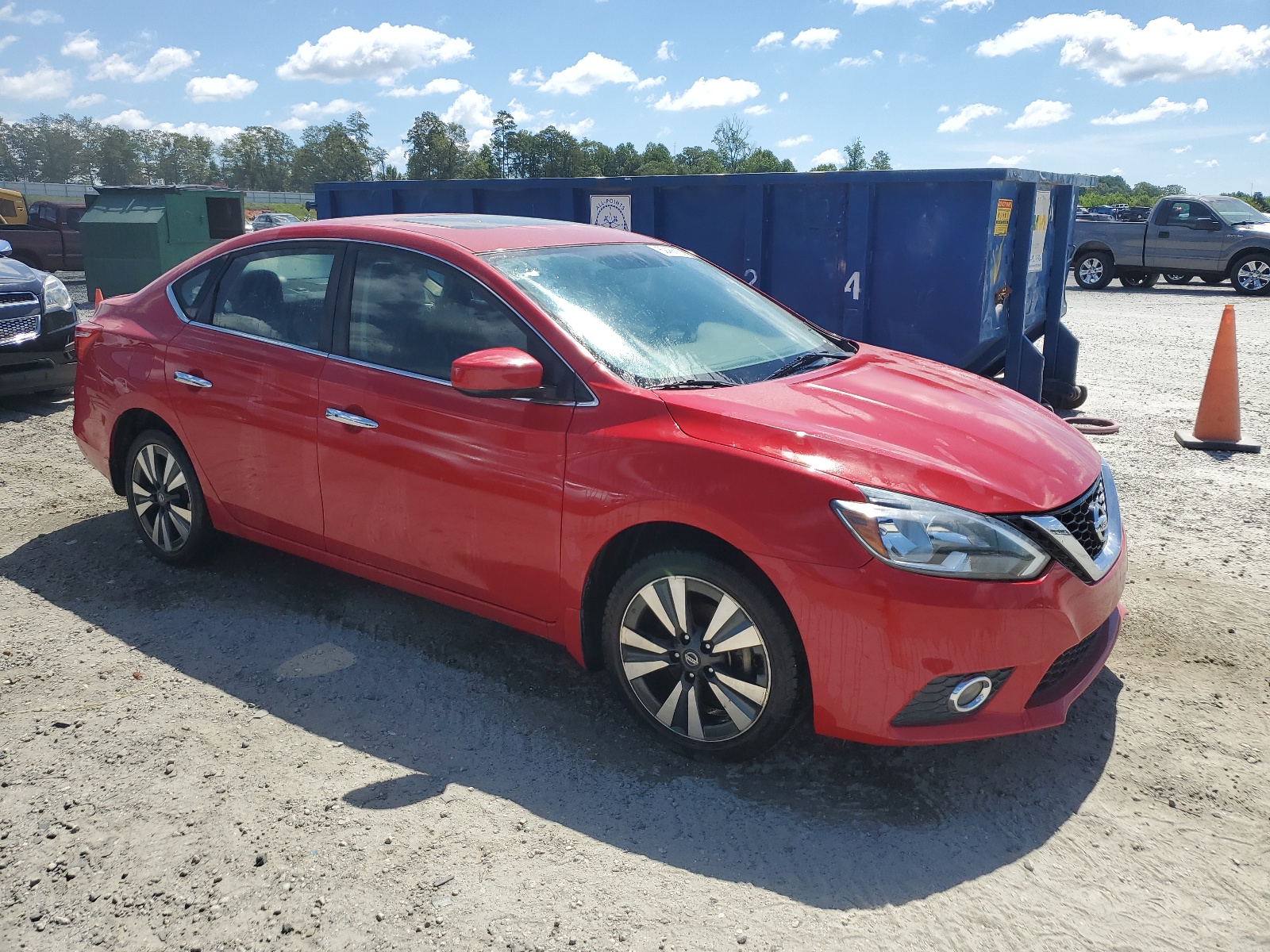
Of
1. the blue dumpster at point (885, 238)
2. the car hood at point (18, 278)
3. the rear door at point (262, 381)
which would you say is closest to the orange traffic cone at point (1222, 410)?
the blue dumpster at point (885, 238)

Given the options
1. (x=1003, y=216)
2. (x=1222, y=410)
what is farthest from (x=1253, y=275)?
(x=1003, y=216)

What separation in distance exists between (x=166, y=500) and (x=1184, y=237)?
2074cm

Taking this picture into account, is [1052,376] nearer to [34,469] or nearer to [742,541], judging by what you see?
[742,541]

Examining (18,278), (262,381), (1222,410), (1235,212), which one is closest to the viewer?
(262,381)

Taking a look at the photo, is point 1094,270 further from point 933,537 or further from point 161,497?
point 933,537

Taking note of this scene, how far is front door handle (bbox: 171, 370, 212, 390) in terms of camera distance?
4289mm

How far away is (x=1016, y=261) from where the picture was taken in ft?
26.2

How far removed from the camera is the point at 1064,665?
3037 mm

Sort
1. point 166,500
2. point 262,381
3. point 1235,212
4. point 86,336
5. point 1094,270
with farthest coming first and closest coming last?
point 1094,270, point 1235,212, point 86,336, point 166,500, point 262,381

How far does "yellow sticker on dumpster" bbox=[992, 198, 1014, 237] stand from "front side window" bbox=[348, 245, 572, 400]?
5113mm

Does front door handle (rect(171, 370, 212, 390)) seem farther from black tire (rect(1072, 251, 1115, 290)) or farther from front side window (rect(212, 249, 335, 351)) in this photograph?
black tire (rect(1072, 251, 1115, 290))

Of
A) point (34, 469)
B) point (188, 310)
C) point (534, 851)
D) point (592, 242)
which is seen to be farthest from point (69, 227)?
point (534, 851)

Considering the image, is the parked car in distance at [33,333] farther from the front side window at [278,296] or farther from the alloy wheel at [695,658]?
the alloy wheel at [695,658]

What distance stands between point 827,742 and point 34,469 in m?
5.69
